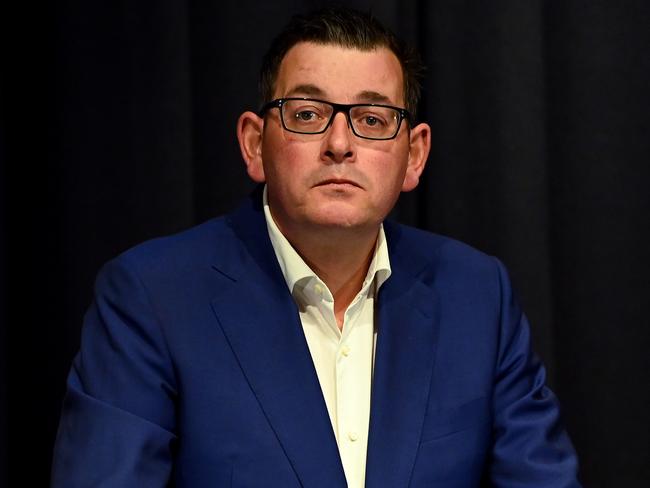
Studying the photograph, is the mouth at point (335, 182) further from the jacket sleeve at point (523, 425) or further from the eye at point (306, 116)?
the jacket sleeve at point (523, 425)

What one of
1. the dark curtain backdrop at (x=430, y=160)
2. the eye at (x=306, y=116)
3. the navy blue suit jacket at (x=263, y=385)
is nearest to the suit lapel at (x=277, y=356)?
the navy blue suit jacket at (x=263, y=385)

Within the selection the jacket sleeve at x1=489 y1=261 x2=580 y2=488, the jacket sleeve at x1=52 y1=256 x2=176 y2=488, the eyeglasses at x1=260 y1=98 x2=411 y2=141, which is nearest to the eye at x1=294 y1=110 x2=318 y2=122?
the eyeglasses at x1=260 y1=98 x2=411 y2=141

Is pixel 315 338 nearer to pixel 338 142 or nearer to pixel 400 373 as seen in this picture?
pixel 400 373

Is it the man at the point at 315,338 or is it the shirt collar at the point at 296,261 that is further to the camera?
the shirt collar at the point at 296,261

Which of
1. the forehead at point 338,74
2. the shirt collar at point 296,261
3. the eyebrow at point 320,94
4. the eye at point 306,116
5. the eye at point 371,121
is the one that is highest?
the forehead at point 338,74

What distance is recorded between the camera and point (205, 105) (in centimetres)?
207

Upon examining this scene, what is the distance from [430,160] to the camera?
7.00ft

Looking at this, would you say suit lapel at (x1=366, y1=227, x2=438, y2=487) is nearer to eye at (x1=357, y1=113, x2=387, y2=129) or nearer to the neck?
the neck

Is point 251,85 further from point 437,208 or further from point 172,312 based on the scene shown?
point 172,312

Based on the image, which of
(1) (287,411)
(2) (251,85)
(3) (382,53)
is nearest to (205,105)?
(2) (251,85)

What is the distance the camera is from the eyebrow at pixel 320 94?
151 cm

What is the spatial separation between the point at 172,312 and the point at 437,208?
838 mm

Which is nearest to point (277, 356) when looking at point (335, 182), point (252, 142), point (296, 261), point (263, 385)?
point (263, 385)

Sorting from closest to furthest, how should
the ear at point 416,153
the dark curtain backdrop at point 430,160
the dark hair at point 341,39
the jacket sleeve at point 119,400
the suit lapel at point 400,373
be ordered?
the jacket sleeve at point 119,400
the suit lapel at point 400,373
the dark hair at point 341,39
the ear at point 416,153
the dark curtain backdrop at point 430,160
